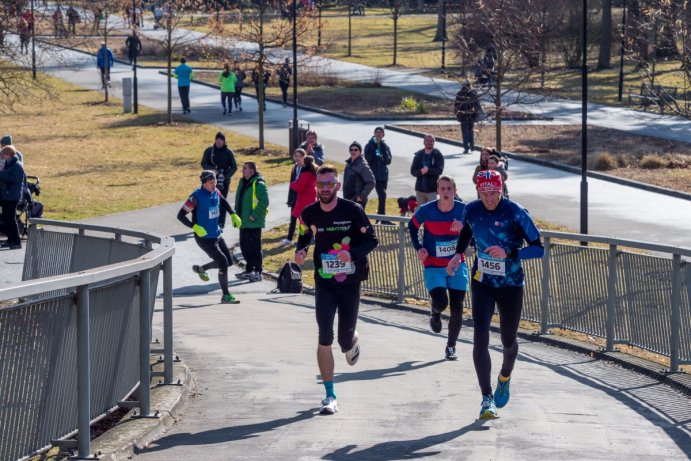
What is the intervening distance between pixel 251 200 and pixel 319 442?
32.5 ft

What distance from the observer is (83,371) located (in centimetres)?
748

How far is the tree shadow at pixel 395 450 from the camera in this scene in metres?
7.83

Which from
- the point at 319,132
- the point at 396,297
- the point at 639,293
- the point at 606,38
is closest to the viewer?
the point at 639,293

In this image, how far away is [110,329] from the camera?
818 centimetres

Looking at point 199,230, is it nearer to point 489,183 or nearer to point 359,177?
point 359,177

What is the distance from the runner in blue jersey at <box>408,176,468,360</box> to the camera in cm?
1129

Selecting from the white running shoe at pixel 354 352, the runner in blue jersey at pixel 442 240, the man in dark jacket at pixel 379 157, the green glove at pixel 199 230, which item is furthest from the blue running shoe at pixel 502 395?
the man in dark jacket at pixel 379 157

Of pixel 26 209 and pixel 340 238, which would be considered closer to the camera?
pixel 340 238

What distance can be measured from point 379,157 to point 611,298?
9.69 metres

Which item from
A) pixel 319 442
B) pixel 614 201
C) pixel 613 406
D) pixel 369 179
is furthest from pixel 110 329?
pixel 614 201

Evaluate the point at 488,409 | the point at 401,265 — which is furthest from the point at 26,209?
the point at 488,409

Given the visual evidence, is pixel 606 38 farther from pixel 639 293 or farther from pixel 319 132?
pixel 639 293

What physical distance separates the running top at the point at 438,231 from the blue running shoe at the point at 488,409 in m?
2.42

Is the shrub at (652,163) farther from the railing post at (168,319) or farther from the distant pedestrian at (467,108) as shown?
the railing post at (168,319)
